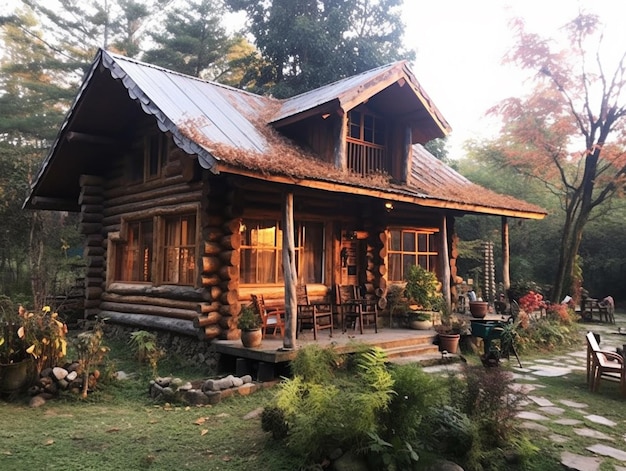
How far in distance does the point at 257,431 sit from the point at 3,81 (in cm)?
2664

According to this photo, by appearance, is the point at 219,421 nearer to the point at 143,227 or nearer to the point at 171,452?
the point at 171,452

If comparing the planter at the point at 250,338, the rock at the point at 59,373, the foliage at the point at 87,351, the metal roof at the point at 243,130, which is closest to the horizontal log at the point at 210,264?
the planter at the point at 250,338

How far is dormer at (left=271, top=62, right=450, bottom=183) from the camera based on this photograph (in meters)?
10.6

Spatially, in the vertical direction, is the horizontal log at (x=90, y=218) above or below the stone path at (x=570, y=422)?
above

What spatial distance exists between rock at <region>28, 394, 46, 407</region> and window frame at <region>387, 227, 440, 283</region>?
8367 millimetres

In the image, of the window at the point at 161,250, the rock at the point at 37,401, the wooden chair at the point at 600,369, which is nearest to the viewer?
the rock at the point at 37,401

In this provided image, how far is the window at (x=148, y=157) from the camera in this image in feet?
37.2

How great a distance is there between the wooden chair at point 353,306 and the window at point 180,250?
3337 millimetres

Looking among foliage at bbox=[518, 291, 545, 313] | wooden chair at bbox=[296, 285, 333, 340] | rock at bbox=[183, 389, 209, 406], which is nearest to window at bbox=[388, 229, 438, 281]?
foliage at bbox=[518, 291, 545, 313]

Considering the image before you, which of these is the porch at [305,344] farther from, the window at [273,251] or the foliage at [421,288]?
the window at [273,251]

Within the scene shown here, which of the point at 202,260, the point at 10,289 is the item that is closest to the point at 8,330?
the point at 202,260

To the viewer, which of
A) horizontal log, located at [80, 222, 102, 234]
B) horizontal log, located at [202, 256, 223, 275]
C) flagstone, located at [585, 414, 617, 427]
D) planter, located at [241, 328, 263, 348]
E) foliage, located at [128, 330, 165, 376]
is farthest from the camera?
horizontal log, located at [80, 222, 102, 234]

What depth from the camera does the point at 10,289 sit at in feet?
56.7

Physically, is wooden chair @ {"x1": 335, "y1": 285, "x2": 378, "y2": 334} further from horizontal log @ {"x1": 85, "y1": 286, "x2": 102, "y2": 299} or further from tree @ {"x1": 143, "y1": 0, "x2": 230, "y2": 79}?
tree @ {"x1": 143, "y1": 0, "x2": 230, "y2": 79}
